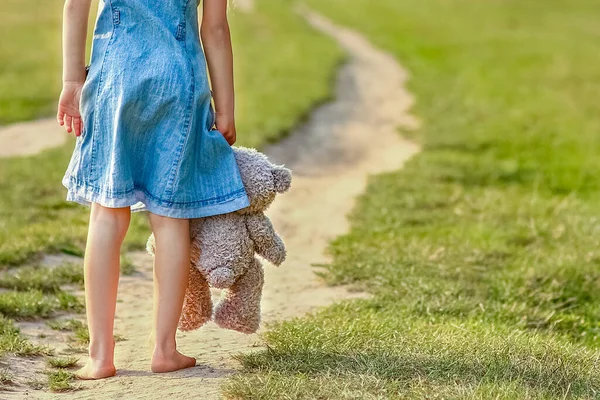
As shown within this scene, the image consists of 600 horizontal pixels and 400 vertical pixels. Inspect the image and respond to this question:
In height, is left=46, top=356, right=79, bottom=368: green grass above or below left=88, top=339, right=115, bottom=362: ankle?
below

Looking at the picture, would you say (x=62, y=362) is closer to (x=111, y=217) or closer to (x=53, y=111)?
(x=111, y=217)

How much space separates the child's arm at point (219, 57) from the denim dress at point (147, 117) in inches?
2.8

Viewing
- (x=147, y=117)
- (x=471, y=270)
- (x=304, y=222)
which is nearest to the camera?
(x=147, y=117)

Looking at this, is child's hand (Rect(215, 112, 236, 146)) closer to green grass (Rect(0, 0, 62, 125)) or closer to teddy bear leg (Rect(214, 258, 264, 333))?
teddy bear leg (Rect(214, 258, 264, 333))

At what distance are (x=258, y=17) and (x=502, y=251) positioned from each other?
66.4 ft

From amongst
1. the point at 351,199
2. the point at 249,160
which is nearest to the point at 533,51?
the point at 351,199

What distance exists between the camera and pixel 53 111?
38.5 feet

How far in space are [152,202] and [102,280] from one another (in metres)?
0.32

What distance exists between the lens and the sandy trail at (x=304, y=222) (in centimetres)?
341

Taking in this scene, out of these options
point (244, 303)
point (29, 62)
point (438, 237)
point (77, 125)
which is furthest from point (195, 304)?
point (29, 62)

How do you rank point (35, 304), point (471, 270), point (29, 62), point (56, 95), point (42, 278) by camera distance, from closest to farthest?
point (35, 304), point (42, 278), point (471, 270), point (56, 95), point (29, 62)

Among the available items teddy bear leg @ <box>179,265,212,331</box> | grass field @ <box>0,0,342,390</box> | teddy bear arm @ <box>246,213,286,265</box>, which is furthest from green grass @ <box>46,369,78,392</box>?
teddy bear arm @ <box>246,213,286,265</box>

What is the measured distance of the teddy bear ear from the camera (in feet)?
11.6

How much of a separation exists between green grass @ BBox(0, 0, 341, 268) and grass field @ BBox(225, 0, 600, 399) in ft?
4.57
